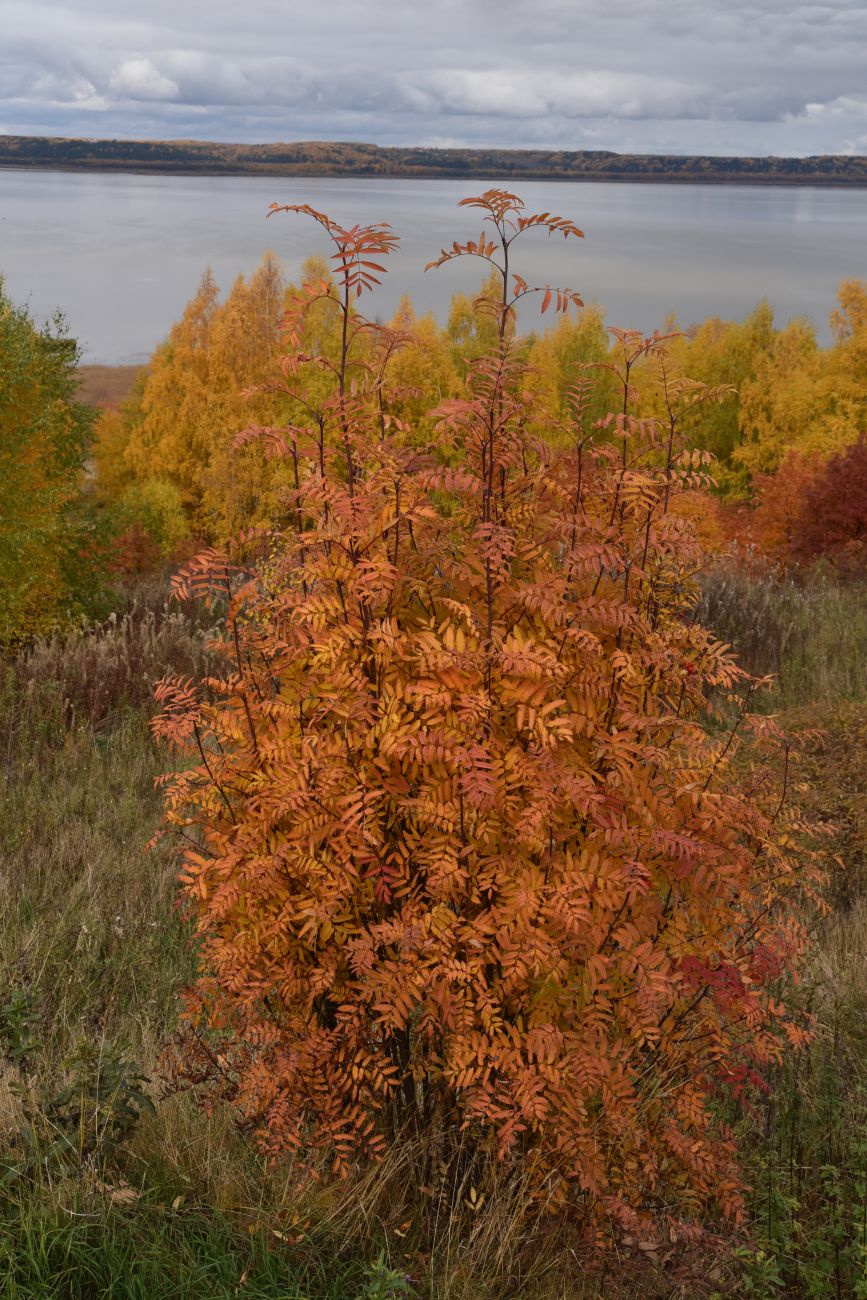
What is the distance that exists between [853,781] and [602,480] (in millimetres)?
5254

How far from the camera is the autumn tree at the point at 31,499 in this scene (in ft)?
40.6

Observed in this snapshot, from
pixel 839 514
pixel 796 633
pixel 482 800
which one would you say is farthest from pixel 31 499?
pixel 839 514

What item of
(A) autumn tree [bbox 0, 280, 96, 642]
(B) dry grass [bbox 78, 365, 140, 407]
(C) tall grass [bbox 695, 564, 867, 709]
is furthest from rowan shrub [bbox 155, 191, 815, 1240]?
(B) dry grass [bbox 78, 365, 140, 407]

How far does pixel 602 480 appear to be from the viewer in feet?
10.5

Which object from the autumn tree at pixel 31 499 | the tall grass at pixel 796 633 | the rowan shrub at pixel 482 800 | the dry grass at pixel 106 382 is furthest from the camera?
the dry grass at pixel 106 382

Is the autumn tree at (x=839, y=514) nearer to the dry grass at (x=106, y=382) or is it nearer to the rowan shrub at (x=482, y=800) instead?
the rowan shrub at (x=482, y=800)

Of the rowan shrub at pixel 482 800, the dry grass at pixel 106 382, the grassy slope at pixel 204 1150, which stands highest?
the rowan shrub at pixel 482 800

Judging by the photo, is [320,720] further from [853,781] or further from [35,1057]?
[853,781]

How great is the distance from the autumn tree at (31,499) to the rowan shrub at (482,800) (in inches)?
401

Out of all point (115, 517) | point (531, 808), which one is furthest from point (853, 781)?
point (115, 517)

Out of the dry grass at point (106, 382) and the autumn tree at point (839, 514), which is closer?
the autumn tree at point (839, 514)

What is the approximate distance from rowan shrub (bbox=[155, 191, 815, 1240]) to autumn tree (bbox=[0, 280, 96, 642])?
10187mm

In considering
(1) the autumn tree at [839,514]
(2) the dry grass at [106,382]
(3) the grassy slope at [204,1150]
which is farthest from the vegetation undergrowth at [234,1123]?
(2) the dry grass at [106,382]

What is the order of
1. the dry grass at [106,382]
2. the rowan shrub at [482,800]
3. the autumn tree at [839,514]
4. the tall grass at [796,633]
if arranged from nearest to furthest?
the rowan shrub at [482,800] < the tall grass at [796,633] < the autumn tree at [839,514] < the dry grass at [106,382]
